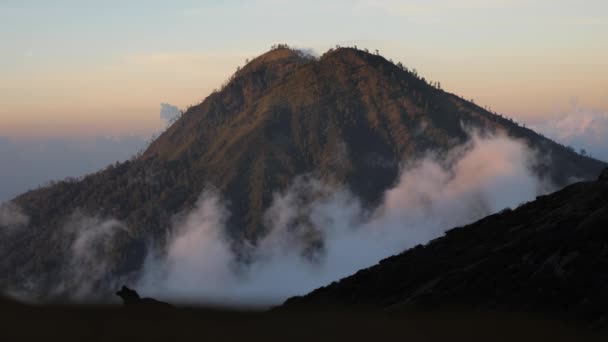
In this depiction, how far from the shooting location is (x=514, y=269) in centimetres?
7719

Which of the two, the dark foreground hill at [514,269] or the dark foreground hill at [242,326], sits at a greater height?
the dark foreground hill at [514,269]

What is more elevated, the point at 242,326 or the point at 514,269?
the point at 514,269

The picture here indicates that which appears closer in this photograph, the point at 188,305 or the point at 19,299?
the point at 19,299

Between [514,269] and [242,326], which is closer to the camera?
[242,326]

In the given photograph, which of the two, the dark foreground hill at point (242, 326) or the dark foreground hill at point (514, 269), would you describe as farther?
the dark foreground hill at point (514, 269)

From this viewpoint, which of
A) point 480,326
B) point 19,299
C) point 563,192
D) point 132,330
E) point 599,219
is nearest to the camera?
point 19,299

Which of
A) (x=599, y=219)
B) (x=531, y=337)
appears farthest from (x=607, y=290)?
(x=531, y=337)

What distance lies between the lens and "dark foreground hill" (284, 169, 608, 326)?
65.8 meters

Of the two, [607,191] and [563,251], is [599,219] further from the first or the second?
[607,191]

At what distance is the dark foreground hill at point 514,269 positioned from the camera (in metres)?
65.8

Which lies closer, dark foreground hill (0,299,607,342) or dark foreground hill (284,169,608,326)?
dark foreground hill (0,299,607,342)

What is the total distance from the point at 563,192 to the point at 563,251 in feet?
171

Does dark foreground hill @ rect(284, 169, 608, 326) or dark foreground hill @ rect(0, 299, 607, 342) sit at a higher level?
dark foreground hill @ rect(284, 169, 608, 326)

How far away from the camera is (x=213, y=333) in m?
18.8
